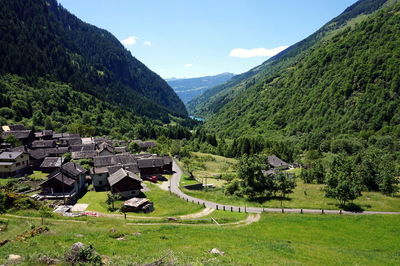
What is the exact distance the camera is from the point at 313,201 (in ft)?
225

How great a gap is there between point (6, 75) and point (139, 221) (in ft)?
642

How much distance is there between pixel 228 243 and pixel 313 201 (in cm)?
4218

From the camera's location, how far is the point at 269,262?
28.0 meters

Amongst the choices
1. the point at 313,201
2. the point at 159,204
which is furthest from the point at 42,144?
the point at 313,201

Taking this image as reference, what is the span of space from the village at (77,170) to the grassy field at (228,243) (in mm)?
21027

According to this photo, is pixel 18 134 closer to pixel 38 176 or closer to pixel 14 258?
pixel 38 176

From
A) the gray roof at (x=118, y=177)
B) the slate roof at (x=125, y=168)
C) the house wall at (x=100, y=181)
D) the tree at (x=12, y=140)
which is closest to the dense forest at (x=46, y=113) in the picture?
the tree at (x=12, y=140)

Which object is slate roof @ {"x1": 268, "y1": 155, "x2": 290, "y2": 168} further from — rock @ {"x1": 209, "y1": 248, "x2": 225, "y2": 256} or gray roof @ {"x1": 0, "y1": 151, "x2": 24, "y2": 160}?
rock @ {"x1": 209, "y1": 248, "x2": 225, "y2": 256}

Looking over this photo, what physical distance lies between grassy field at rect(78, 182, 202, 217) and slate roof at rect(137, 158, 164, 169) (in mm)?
21057

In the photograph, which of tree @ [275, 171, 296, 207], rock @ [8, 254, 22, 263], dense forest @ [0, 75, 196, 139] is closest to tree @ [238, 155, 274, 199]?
tree @ [275, 171, 296, 207]

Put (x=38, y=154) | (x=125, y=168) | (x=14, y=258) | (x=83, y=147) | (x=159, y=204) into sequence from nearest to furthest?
1. (x=14, y=258)
2. (x=159, y=204)
3. (x=125, y=168)
4. (x=38, y=154)
5. (x=83, y=147)

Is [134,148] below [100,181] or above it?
above

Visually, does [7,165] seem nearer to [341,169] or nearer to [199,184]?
[199,184]

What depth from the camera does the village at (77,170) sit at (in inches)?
2438
